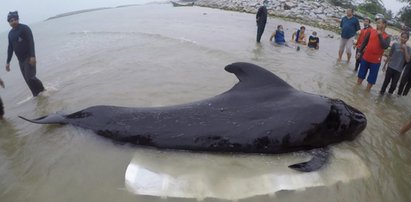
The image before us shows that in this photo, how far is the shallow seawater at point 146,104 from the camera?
4.43 m

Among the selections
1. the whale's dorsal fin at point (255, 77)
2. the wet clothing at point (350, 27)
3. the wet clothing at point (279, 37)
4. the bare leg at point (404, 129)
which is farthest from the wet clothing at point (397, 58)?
the wet clothing at point (279, 37)

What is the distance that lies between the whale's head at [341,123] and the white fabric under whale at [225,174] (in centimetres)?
32

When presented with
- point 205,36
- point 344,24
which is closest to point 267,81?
point 344,24

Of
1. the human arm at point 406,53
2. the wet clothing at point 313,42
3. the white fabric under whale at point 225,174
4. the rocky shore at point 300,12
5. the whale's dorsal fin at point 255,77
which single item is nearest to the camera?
the white fabric under whale at point 225,174

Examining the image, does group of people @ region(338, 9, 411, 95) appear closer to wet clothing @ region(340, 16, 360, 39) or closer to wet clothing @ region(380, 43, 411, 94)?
wet clothing @ region(380, 43, 411, 94)

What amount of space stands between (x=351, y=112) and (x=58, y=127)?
5234 mm

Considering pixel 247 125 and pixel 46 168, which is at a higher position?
pixel 247 125

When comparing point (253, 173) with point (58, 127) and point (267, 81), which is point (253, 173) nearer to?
point (267, 81)

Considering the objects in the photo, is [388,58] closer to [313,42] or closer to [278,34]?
[313,42]

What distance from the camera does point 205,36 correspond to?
1644cm

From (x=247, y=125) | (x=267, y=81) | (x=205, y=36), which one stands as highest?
(x=267, y=81)

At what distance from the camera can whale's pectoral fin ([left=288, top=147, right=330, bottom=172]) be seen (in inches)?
179

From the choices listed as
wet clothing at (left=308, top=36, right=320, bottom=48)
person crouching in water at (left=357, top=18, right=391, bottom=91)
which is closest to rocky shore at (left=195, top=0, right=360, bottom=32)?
wet clothing at (left=308, top=36, right=320, bottom=48)

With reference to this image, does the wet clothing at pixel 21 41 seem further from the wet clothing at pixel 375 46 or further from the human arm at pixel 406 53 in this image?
the human arm at pixel 406 53
